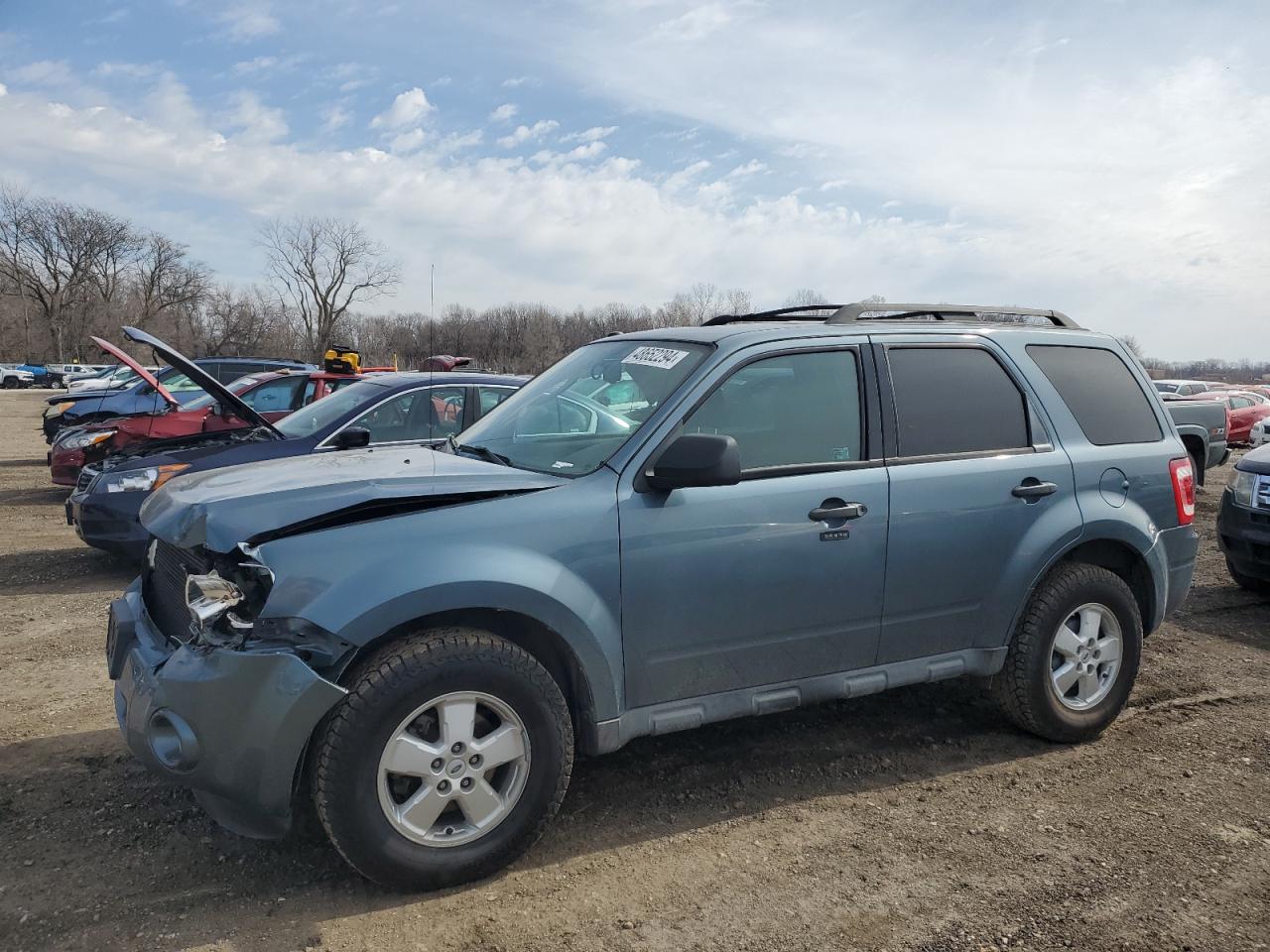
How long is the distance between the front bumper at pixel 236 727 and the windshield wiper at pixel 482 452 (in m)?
1.23

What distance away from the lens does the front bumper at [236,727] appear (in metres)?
2.83

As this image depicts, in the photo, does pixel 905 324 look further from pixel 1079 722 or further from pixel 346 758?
pixel 346 758

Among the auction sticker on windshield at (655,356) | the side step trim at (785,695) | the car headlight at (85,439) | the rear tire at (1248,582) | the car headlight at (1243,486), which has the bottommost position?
the rear tire at (1248,582)

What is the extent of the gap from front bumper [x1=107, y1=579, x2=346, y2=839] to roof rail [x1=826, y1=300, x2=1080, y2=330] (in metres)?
2.73

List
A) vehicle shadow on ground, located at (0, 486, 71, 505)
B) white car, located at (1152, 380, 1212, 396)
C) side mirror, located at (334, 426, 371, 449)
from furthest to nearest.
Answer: white car, located at (1152, 380, 1212, 396) → vehicle shadow on ground, located at (0, 486, 71, 505) → side mirror, located at (334, 426, 371, 449)

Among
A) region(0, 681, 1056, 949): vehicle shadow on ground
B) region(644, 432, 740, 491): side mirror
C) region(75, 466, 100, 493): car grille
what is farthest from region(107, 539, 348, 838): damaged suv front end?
region(75, 466, 100, 493): car grille

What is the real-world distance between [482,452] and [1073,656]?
288 centimetres

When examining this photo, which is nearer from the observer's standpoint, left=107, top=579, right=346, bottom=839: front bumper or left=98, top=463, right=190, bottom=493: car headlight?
left=107, top=579, right=346, bottom=839: front bumper

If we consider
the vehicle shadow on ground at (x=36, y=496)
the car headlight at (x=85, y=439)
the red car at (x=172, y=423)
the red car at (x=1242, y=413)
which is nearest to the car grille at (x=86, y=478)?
the red car at (x=172, y=423)

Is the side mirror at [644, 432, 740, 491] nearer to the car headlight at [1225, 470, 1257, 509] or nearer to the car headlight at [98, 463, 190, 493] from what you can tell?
the car headlight at [98, 463, 190, 493]

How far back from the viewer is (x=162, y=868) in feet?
Answer: 10.5

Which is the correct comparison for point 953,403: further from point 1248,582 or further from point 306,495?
point 1248,582

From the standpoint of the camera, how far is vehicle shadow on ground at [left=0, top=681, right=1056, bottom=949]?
9.72 ft

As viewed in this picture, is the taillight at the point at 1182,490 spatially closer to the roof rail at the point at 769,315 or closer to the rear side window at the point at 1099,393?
the rear side window at the point at 1099,393
